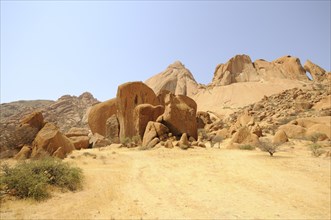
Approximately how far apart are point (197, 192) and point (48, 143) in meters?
9.88

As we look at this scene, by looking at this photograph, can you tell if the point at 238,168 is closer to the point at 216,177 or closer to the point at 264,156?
the point at 216,177

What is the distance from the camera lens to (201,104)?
214ft

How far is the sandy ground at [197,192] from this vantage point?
6.47 m

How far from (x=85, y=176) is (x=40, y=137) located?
6.57 meters

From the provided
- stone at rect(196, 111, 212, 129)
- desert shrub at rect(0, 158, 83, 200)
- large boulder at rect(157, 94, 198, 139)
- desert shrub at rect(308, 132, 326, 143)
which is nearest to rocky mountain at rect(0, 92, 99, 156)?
stone at rect(196, 111, 212, 129)

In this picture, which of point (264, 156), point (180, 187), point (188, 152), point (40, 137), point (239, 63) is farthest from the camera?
point (239, 63)

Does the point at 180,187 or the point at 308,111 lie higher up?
the point at 308,111

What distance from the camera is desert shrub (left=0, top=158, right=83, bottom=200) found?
7.30 metres

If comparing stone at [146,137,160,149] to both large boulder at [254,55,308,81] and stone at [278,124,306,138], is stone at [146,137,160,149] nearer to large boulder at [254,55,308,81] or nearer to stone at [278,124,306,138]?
stone at [278,124,306,138]

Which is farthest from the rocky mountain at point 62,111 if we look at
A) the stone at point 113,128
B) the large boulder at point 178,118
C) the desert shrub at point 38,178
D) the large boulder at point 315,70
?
the large boulder at point 315,70

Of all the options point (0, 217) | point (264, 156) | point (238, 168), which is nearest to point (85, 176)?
point (0, 217)

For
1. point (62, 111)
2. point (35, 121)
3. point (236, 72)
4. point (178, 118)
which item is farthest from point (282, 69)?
point (35, 121)

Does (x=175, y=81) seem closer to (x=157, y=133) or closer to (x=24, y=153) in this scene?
(x=157, y=133)

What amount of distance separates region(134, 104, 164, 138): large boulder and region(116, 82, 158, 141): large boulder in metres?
1.59
